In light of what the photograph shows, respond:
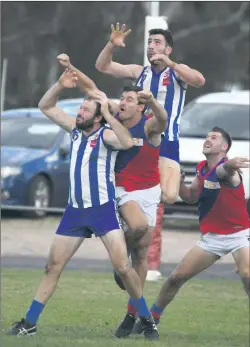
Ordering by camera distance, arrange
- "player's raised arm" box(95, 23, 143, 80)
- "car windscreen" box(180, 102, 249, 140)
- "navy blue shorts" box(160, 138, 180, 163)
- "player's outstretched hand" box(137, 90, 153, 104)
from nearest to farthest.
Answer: "player's outstretched hand" box(137, 90, 153, 104) < "player's raised arm" box(95, 23, 143, 80) < "navy blue shorts" box(160, 138, 180, 163) < "car windscreen" box(180, 102, 249, 140)

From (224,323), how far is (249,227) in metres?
1.73

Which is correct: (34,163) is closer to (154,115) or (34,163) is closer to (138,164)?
→ (138,164)

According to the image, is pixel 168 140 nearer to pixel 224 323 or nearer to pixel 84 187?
pixel 84 187

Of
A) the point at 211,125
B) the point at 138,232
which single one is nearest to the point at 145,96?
the point at 138,232

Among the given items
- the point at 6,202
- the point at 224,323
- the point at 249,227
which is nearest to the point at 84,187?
the point at 249,227

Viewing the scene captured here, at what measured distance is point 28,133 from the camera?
1010 inches

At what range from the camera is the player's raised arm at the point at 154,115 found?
469 inches

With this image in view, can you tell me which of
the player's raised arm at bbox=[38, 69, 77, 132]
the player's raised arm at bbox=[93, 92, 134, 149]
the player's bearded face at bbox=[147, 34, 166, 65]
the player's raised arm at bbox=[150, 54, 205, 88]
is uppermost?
the player's bearded face at bbox=[147, 34, 166, 65]

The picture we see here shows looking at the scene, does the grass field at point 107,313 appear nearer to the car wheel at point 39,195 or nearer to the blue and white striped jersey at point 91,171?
the blue and white striped jersey at point 91,171

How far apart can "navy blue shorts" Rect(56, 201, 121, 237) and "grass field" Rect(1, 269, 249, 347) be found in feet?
3.19

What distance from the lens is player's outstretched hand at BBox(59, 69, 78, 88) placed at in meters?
12.4

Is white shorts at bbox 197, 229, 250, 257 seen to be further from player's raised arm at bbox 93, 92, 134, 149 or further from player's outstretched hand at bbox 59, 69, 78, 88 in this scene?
player's outstretched hand at bbox 59, 69, 78, 88

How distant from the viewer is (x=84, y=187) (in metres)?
12.2

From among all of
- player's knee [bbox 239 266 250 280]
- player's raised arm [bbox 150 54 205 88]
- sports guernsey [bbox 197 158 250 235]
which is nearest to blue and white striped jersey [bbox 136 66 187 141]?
player's raised arm [bbox 150 54 205 88]
